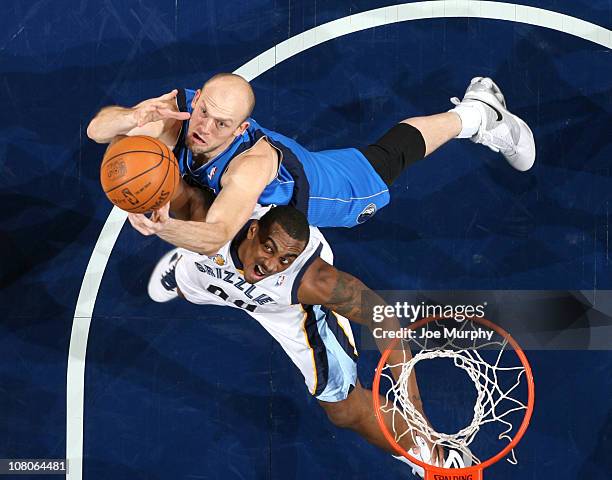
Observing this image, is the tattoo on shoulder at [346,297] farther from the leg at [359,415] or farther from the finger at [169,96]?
the finger at [169,96]

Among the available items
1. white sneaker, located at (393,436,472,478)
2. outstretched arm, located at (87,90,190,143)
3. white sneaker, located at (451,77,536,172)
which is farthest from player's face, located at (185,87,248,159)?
white sneaker, located at (393,436,472,478)

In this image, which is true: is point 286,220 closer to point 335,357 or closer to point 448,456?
point 335,357

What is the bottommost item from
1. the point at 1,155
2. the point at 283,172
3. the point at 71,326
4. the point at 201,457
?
the point at 201,457

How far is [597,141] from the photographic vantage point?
671 centimetres

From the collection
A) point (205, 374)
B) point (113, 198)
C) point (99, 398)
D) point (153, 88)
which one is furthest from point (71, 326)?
point (113, 198)

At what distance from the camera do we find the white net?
244 inches

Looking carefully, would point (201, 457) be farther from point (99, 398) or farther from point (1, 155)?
point (1, 155)

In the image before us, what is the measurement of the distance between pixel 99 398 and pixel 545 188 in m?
3.49

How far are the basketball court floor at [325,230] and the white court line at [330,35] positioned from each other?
0.01 meters

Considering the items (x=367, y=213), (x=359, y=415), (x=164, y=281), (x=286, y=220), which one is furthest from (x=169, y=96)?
(x=359, y=415)

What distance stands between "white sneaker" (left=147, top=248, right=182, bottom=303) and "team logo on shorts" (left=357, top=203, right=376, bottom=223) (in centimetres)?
130

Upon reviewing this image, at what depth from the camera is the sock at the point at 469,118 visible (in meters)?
6.44

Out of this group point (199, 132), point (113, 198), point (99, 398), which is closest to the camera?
point (113, 198)

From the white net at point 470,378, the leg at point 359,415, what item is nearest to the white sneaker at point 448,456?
the white net at point 470,378
